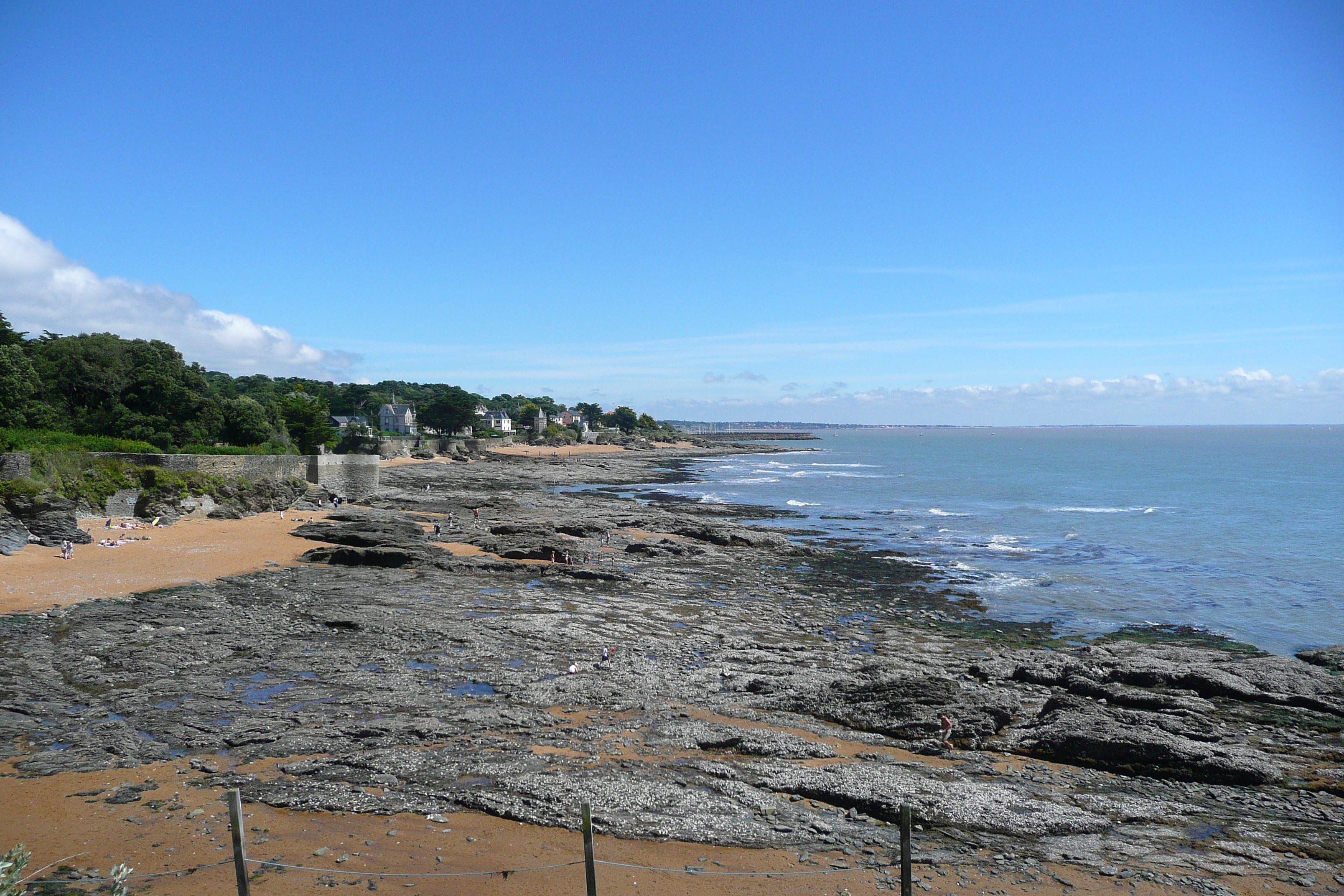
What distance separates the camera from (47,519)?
24.3m

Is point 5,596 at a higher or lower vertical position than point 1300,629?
higher

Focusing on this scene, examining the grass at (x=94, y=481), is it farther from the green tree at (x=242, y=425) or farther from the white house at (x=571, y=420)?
the white house at (x=571, y=420)

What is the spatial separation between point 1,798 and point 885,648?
17.0m

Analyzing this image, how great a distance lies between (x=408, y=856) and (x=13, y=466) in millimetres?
28408

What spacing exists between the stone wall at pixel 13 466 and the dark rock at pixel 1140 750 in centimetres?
3420

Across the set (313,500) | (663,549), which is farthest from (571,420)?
(663,549)

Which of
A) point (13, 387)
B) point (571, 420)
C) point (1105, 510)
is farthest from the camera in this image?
point (571, 420)

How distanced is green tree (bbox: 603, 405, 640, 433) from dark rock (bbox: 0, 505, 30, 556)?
512ft

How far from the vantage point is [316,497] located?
3909cm

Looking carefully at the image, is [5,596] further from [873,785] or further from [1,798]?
[873,785]

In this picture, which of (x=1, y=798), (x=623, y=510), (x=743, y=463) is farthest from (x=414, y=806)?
(x=743, y=463)

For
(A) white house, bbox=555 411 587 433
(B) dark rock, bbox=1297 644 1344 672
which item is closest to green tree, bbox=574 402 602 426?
(A) white house, bbox=555 411 587 433

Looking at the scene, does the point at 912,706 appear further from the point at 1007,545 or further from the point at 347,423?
the point at 347,423

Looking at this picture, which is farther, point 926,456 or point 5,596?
point 926,456
